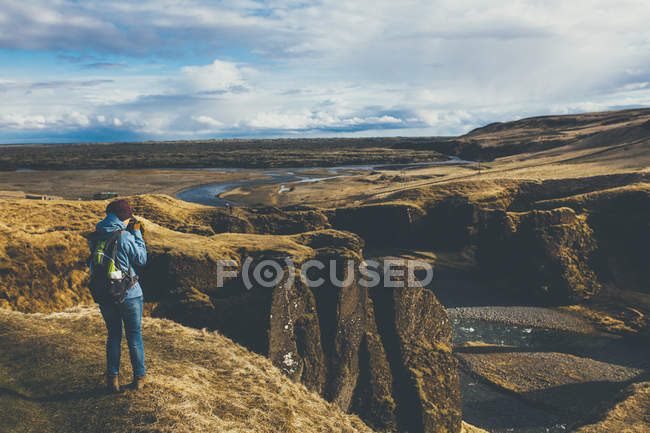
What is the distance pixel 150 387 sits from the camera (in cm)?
952

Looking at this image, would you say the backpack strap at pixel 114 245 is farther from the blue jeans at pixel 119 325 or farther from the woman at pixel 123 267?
the blue jeans at pixel 119 325

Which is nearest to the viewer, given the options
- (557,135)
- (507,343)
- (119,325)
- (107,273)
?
(107,273)

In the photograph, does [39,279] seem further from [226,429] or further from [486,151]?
[486,151]

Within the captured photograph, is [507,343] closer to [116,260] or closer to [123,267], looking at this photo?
[123,267]

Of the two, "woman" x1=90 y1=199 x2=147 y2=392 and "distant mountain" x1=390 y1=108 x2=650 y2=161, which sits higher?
"distant mountain" x1=390 y1=108 x2=650 y2=161

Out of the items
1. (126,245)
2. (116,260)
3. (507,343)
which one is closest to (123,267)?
(116,260)

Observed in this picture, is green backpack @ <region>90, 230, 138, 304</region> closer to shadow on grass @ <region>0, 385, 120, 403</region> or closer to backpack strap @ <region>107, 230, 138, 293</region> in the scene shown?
backpack strap @ <region>107, 230, 138, 293</region>

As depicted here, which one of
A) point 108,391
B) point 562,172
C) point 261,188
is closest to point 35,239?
point 108,391

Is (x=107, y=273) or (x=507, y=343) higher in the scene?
(x=107, y=273)

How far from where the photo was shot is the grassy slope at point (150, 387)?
8406 mm

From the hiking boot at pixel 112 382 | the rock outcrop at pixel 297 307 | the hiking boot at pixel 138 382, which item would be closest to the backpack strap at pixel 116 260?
the hiking boot at pixel 112 382

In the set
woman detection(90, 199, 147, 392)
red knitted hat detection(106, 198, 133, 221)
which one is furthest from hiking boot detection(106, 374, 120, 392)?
red knitted hat detection(106, 198, 133, 221)

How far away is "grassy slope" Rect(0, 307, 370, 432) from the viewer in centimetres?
841

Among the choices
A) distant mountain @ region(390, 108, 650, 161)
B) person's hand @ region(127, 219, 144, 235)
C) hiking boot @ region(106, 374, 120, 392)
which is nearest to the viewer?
person's hand @ region(127, 219, 144, 235)
